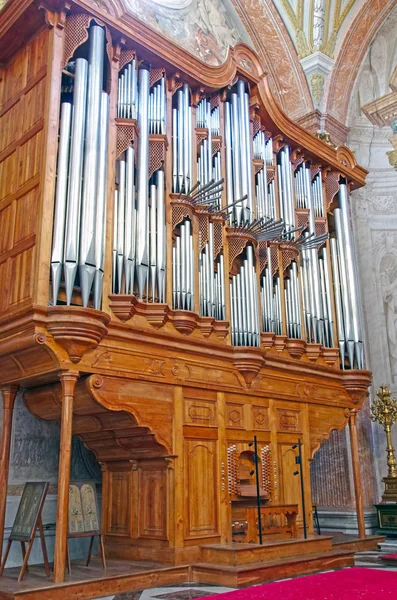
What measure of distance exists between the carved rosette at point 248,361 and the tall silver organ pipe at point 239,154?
6.16 ft

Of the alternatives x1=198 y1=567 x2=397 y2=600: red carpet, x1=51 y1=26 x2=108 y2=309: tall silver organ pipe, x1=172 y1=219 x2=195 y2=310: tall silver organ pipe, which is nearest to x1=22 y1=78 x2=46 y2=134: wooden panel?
x1=51 y1=26 x2=108 y2=309: tall silver organ pipe

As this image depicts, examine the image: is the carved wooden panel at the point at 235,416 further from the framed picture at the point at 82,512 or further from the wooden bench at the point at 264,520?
the framed picture at the point at 82,512

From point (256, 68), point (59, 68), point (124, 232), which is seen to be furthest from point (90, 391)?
point (256, 68)

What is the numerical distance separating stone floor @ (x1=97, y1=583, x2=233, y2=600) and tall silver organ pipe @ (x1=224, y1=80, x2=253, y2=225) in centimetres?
477

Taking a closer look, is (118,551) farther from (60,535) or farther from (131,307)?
(131,307)

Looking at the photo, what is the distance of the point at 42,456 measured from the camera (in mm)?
8172

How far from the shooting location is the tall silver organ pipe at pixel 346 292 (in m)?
10.4

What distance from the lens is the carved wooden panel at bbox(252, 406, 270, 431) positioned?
857 centimetres

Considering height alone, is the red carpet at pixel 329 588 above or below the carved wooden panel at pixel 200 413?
below

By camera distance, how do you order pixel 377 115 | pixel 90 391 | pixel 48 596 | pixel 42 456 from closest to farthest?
pixel 48 596 → pixel 90 391 → pixel 42 456 → pixel 377 115

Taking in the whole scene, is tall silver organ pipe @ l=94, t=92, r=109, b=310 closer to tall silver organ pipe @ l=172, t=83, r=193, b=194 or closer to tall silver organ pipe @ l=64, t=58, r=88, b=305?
tall silver organ pipe @ l=64, t=58, r=88, b=305

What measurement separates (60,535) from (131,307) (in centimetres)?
248

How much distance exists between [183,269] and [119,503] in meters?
2.99

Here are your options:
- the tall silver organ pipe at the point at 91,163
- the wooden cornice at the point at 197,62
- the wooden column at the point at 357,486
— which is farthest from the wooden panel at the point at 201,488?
the wooden cornice at the point at 197,62
